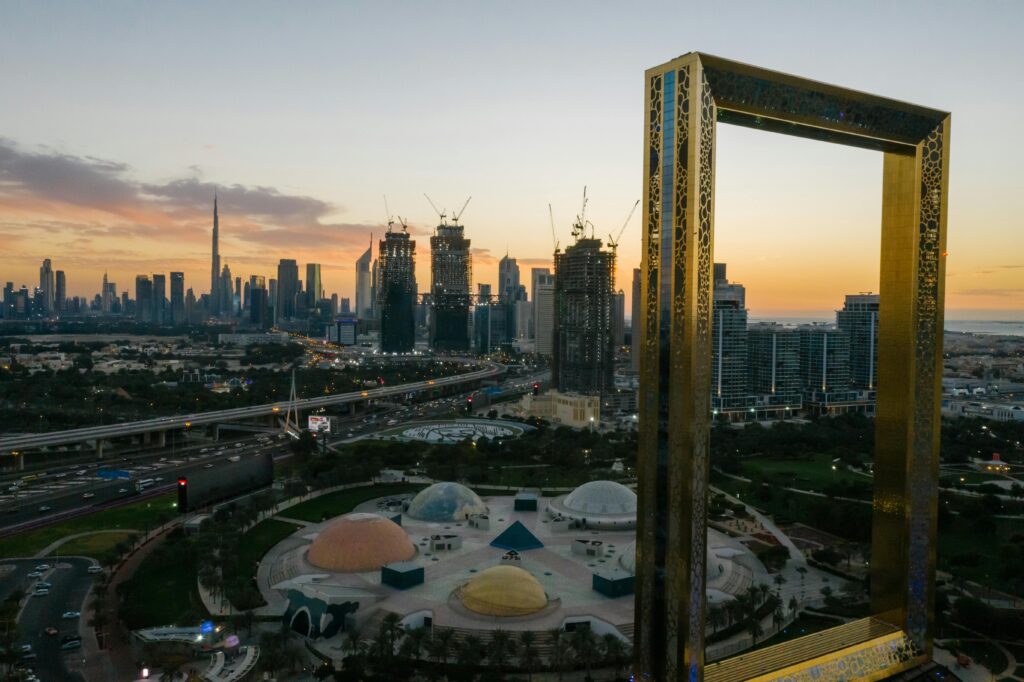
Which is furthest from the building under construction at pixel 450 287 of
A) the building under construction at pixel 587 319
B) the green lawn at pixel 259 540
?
the green lawn at pixel 259 540

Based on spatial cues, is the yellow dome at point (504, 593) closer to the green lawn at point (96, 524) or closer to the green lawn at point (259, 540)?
the green lawn at point (259, 540)

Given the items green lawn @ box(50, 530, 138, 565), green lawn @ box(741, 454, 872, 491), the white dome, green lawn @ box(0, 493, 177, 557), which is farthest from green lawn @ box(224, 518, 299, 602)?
green lawn @ box(741, 454, 872, 491)

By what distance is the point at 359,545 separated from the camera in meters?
29.5

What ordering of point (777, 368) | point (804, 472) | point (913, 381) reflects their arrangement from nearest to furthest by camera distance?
point (913, 381)
point (804, 472)
point (777, 368)

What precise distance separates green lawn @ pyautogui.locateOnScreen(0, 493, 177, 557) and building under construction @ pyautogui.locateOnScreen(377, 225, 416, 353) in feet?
349

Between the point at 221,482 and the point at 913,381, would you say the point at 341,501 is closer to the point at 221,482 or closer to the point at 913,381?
the point at 221,482

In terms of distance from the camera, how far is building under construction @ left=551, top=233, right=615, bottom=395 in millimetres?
83438

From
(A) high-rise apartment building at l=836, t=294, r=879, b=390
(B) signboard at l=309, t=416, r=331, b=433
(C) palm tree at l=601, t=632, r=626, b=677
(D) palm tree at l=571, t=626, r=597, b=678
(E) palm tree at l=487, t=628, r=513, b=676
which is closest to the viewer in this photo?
(D) palm tree at l=571, t=626, r=597, b=678

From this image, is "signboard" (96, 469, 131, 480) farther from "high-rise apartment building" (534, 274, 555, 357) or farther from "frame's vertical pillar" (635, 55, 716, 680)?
"high-rise apartment building" (534, 274, 555, 357)

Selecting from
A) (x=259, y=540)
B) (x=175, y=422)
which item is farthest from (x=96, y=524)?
(x=175, y=422)

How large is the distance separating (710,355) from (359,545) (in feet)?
65.9

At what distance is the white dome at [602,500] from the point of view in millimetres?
36375

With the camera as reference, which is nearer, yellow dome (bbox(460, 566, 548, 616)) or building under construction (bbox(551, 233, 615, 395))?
yellow dome (bbox(460, 566, 548, 616))

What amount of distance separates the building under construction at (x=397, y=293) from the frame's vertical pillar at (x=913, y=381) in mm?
130312
